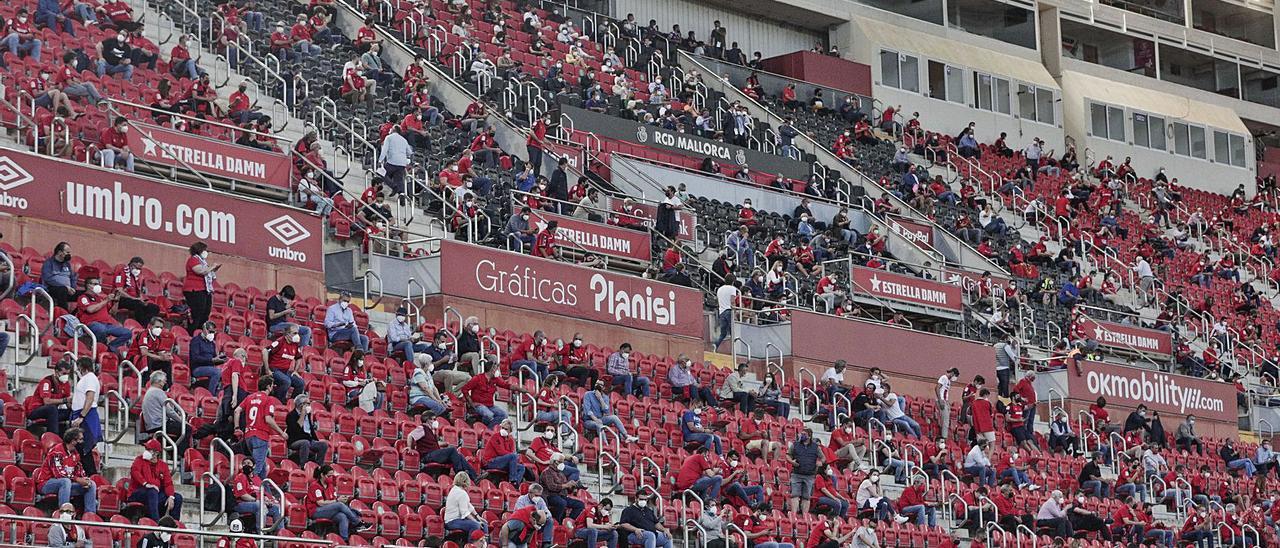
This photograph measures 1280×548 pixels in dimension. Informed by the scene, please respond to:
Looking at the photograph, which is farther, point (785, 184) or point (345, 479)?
point (785, 184)

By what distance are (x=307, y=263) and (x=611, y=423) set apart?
395 centimetres

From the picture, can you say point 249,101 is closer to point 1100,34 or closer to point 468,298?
point 468,298

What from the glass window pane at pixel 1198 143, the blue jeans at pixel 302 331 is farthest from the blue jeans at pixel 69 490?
the glass window pane at pixel 1198 143

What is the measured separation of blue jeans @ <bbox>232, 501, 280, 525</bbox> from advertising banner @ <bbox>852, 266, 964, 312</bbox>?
16.2m

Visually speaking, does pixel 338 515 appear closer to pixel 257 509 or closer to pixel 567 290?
pixel 257 509

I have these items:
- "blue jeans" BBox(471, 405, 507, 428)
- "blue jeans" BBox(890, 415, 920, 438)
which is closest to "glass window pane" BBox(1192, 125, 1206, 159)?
"blue jeans" BBox(890, 415, 920, 438)

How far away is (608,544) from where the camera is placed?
19609 millimetres

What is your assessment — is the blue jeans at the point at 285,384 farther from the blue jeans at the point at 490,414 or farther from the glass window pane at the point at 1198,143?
the glass window pane at the point at 1198,143

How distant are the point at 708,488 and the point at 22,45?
996 cm

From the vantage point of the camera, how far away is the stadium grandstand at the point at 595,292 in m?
18.6

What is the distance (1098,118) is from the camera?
4969 centimetres

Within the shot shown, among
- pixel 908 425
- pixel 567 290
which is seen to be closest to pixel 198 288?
pixel 567 290

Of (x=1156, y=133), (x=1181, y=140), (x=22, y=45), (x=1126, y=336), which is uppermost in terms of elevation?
(x=1156, y=133)

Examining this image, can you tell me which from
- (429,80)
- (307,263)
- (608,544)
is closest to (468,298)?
(307,263)
